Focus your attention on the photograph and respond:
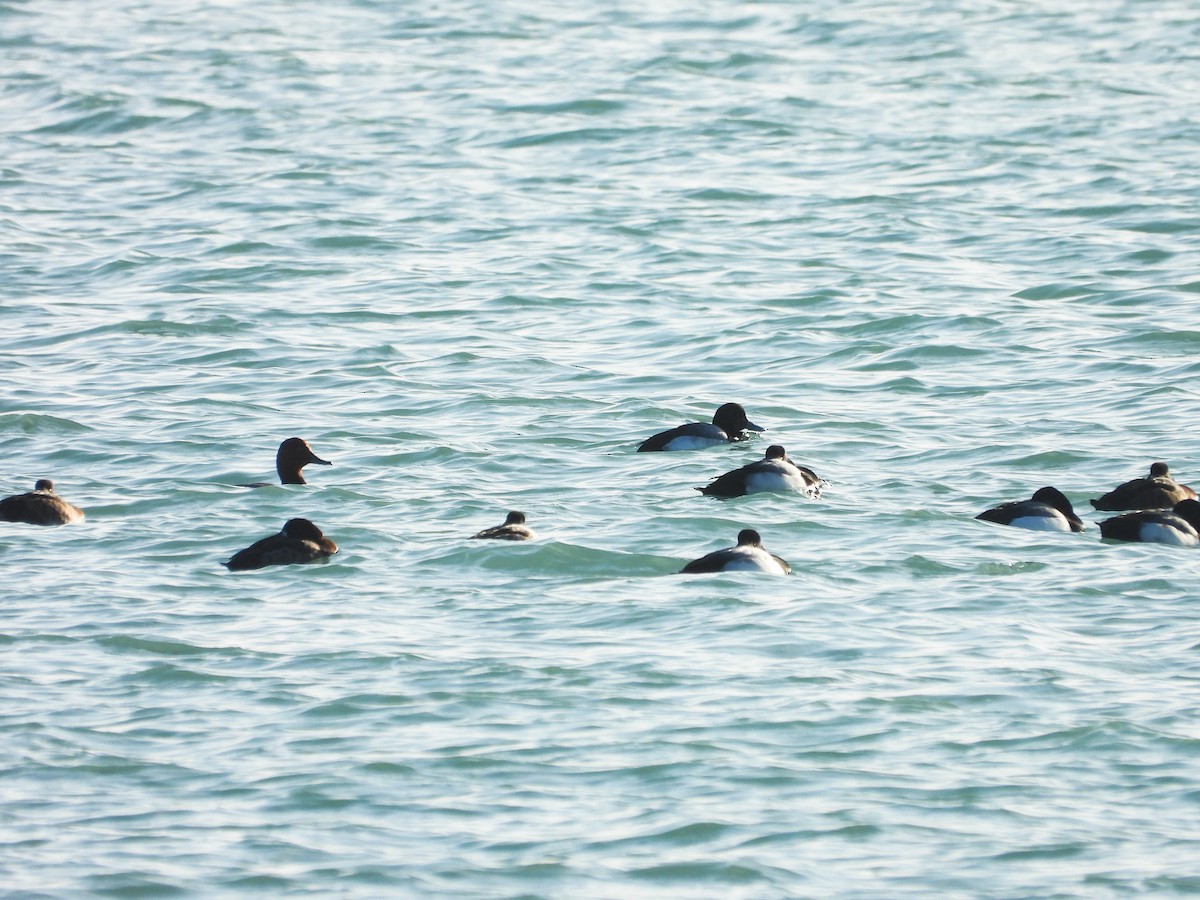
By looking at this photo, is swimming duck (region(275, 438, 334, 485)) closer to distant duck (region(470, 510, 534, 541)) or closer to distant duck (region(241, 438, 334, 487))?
distant duck (region(241, 438, 334, 487))

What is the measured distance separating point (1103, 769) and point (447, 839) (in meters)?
3.22

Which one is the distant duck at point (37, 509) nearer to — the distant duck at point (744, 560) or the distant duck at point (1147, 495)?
the distant duck at point (744, 560)

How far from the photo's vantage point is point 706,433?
16.0 m

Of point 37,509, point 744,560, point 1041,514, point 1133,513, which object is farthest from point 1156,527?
point 37,509

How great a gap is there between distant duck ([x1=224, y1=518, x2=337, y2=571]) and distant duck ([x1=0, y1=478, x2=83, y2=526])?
175 centimetres

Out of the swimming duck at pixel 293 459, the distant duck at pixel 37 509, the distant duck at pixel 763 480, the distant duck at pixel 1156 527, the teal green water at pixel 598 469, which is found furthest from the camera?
the swimming duck at pixel 293 459

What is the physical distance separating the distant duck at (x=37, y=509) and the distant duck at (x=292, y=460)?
1.69 metres

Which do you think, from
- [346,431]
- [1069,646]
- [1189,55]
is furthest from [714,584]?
[1189,55]

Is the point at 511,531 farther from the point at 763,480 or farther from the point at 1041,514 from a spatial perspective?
the point at 1041,514

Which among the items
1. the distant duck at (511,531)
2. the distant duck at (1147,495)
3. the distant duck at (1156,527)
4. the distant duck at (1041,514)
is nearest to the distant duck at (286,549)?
the distant duck at (511,531)

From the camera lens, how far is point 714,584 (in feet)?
40.2

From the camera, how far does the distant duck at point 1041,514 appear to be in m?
13.1

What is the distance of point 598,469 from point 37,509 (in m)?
4.36

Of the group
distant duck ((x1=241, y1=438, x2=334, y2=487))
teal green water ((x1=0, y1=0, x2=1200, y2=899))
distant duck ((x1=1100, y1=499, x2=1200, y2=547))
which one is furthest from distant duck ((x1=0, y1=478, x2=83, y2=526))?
distant duck ((x1=1100, y1=499, x2=1200, y2=547))
